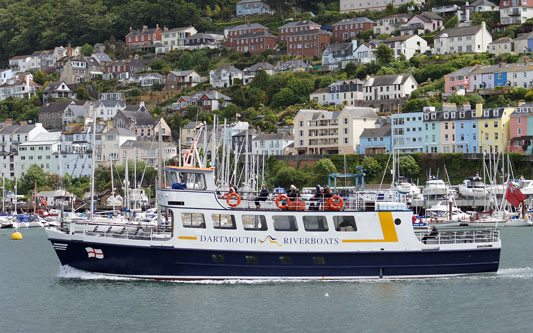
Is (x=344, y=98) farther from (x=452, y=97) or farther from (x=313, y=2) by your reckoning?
(x=313, y=2)

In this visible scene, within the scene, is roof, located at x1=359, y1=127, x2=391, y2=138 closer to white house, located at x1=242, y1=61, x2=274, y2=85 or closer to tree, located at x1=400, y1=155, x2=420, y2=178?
tree, located at x1=400, y1=155, x2=420, y2=178

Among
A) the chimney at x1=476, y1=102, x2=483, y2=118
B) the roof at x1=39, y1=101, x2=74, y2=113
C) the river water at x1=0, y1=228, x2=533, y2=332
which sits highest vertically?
the roof at x1=39, y1=101, x2=74, y2=113

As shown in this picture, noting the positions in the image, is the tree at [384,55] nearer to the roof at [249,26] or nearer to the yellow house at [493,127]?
the yellow house at [493,127]

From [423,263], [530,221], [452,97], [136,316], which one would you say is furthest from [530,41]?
[136,316]

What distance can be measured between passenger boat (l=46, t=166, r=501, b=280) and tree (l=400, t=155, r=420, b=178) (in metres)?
50.8

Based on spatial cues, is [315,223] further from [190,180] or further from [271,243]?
[190,180]

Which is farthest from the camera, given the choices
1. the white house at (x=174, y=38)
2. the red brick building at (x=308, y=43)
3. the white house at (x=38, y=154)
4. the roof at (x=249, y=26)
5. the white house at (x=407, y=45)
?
the white house at (x=174, y=38)

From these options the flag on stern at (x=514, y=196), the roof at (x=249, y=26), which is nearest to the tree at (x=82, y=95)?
the roof at (x=249, y=26)

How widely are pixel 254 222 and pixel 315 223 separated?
93.6 inches

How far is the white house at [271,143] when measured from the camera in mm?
102250

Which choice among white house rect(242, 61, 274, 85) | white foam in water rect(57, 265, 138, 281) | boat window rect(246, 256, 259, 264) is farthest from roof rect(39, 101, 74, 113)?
boat window rect(246, 256, 259, 264)

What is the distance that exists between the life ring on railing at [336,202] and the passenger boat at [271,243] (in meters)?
0.04

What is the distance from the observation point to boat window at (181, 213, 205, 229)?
35.6m

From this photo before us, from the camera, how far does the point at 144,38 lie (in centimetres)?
15912
